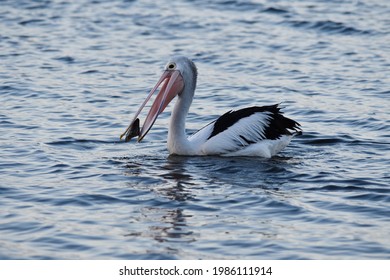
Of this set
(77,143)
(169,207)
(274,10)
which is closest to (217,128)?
(77,143)

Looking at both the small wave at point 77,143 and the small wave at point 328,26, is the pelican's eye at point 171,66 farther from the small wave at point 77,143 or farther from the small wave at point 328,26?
the small wave at point 328,26

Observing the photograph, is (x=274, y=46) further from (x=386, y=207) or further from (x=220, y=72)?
(x=386, y=207)

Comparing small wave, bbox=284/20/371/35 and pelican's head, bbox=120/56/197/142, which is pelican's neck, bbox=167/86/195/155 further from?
small wave, bbox=284/20/371/35

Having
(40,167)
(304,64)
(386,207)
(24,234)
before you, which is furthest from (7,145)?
(304,64)

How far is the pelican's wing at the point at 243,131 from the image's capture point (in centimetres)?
911

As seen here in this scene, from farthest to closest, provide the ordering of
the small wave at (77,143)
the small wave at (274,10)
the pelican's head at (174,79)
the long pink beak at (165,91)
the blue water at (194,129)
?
the small wave at (274,10) < the small wave at (77,143) < the pelican's head at (174,79) < the long pink beak at (165,91) < the blue water at (194,129)

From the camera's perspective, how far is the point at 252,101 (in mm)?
Answer: 11414

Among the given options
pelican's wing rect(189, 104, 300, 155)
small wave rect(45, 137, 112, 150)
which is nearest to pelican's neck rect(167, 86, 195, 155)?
pelican's wing rect(189, 104, 300, 155)

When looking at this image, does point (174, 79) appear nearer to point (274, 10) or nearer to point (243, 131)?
point (243, 131)

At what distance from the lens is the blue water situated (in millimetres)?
6906

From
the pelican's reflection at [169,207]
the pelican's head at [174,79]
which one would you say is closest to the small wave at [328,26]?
the pelican's head at [174,79]

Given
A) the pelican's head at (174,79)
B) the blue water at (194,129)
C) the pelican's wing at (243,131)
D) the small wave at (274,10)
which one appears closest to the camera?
the blue water at (194,129)

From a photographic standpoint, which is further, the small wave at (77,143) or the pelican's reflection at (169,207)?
the small wave at (77,143)

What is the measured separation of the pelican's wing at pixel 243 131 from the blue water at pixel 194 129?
16 centimetres
